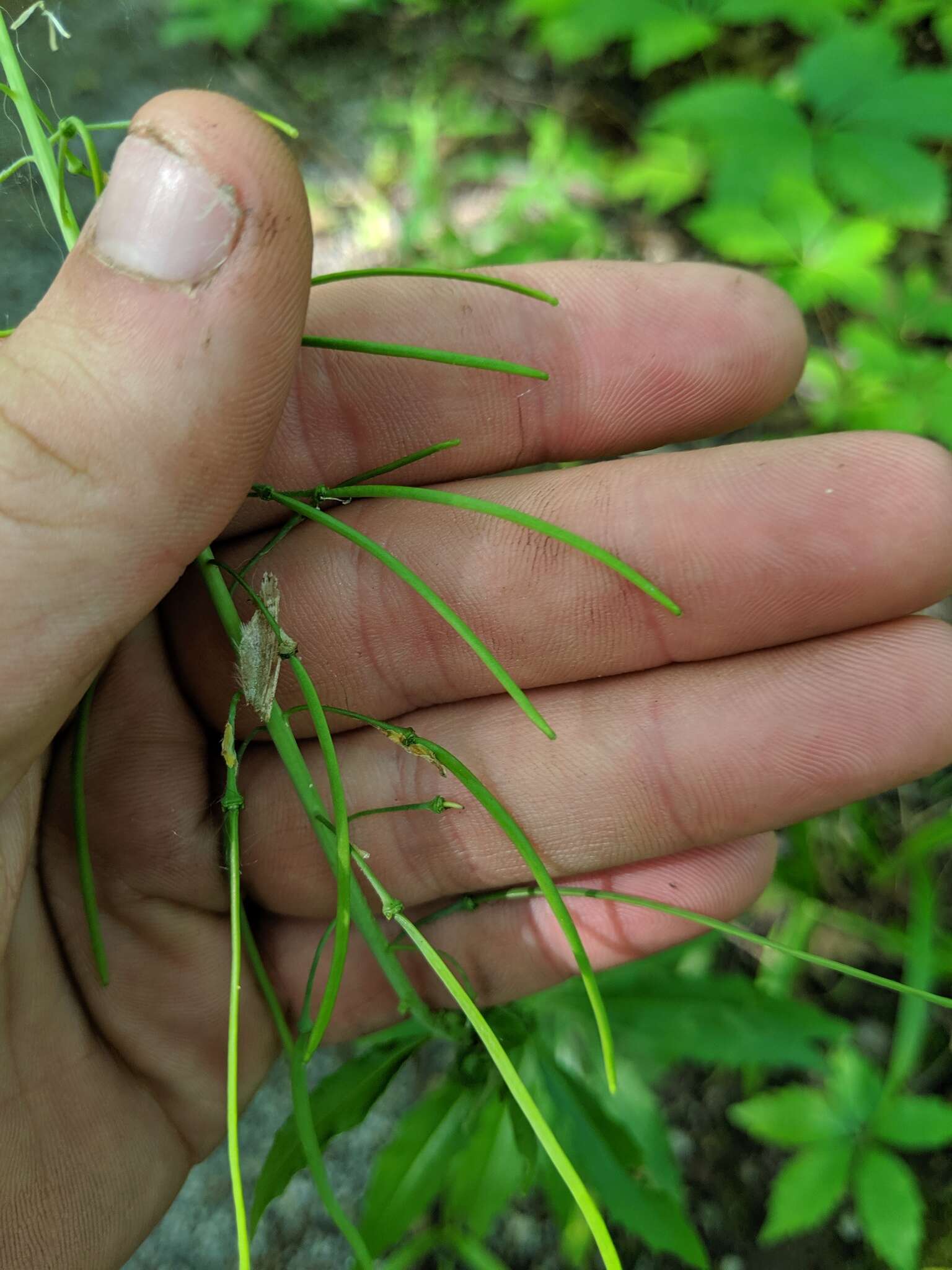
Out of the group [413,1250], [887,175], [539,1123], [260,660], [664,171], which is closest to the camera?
[539,1123]

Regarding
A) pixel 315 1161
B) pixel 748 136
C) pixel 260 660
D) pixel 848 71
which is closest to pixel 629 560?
pixel 260 660

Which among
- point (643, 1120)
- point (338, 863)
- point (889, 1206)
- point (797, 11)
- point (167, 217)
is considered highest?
point (167, 217)

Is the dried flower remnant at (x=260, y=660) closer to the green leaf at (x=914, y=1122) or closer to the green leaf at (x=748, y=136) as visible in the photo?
the green leaf at (x=914, y=1122)

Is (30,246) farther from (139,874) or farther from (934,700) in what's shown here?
(934,700)

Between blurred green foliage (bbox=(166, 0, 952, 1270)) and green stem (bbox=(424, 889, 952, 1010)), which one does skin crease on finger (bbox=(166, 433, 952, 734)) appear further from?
blurred green foliage (bbox=(166, 0, 952, 1270))

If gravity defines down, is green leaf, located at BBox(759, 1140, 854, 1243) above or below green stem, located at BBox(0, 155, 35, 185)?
below

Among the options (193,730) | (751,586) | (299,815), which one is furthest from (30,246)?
(751,586)

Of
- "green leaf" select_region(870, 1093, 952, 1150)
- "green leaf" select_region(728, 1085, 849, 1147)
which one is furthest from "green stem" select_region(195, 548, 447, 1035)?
"green leaf" select_region(870, 1093, 952, 1150)

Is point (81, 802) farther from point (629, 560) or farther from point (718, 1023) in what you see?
point (718, 1023)
